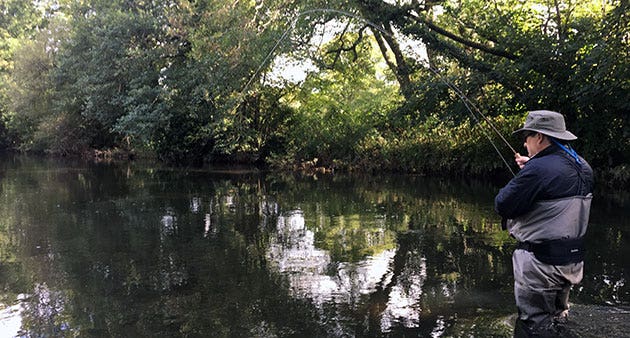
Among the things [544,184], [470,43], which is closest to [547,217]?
[544,184]

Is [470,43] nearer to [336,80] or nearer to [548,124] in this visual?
[336,80]

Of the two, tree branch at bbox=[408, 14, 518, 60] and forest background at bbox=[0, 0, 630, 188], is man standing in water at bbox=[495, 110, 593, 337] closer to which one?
forest background at bbox=[0, 0, 630, 188]

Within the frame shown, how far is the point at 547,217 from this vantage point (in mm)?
3803

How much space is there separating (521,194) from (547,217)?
26 centimetres

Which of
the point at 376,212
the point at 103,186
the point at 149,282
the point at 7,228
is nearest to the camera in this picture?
the point at 149,282

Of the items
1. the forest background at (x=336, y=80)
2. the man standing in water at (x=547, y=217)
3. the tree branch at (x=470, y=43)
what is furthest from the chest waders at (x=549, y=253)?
the tree branch at (x=470, y=43)

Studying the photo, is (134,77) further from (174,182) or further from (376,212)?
(376,212)

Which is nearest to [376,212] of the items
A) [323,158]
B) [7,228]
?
[7,228]

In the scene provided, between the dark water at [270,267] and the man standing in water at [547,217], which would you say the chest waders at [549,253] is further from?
the dark water at [270,267]

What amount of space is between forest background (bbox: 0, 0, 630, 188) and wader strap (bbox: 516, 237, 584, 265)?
3516mm

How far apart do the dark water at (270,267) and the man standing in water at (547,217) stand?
0.89 meters

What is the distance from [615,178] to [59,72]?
31650mm

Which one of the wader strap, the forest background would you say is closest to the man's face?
the wader strap

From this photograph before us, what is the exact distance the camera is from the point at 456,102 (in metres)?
15.9
